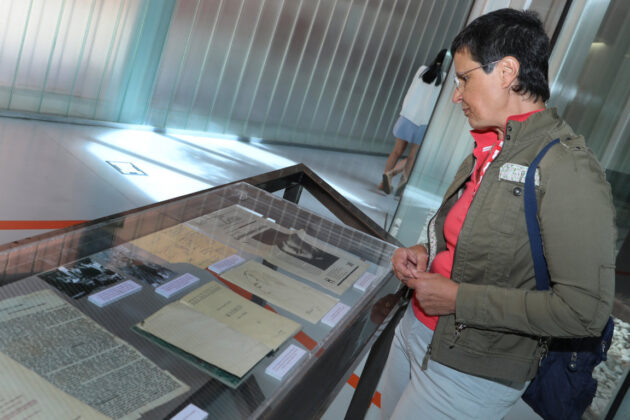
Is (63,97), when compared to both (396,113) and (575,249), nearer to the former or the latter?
(575,249)

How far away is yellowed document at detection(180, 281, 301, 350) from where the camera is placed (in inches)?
46.9

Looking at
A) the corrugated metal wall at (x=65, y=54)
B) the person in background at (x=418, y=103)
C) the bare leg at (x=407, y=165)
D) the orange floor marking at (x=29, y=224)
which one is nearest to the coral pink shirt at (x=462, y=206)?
the orange floor marking at (x=29, y=224)

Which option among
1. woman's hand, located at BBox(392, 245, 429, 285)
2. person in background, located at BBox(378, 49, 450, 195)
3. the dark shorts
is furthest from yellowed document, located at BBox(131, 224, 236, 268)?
the dark shorts

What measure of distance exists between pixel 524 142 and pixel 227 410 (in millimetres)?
866

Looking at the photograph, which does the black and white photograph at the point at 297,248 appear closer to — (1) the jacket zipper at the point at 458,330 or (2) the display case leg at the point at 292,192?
(1) the jacket zipper at the point at 458,330

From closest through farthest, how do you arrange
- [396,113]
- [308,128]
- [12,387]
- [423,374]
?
[12,387] → [423,374] → [308,128] → [396,113]

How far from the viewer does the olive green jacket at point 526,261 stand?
1086 mm

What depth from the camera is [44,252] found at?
47.6 inches

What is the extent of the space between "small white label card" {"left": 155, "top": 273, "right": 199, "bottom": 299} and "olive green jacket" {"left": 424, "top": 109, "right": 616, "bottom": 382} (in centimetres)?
64

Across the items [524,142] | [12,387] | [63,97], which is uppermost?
[524,142]

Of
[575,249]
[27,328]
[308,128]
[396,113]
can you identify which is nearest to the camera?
[27,328]

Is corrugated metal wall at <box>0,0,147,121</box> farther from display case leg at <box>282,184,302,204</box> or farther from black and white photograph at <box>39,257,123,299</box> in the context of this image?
black and white photograph at <box>39,257,123,299</box>

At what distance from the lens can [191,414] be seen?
0.89 meters

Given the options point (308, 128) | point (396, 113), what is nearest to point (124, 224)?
point (308, 128)
